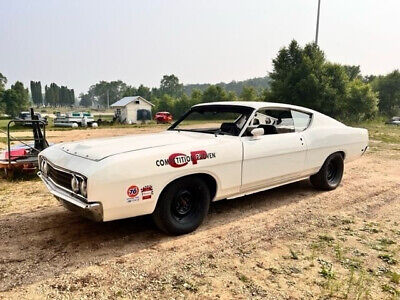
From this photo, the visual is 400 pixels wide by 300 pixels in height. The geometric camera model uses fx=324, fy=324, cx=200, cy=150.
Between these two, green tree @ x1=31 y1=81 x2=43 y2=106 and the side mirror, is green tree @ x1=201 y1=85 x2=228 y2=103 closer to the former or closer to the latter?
the side mirror

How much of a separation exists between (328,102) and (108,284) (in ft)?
88.9

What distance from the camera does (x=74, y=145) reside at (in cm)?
388

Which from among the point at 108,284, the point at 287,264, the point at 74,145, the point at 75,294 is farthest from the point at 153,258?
the point at 74,145

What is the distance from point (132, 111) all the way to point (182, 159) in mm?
38093

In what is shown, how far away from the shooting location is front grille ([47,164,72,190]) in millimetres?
3398

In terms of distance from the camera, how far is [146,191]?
3309 millimetres

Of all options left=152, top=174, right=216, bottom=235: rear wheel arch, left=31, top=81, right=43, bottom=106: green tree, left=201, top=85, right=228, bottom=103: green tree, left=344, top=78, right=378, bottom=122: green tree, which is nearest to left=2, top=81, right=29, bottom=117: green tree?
left=201, top=85, right=228, bottom=103: green tree

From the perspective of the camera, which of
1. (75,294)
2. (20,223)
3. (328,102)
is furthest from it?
(328,102)

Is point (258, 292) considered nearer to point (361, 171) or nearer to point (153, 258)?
point (153, 258)

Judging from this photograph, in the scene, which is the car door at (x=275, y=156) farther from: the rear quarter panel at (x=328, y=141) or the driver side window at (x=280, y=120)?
the rear quarter panel at (x=328, y=141)

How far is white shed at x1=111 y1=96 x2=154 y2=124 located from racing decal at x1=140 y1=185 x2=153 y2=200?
37.1 meters

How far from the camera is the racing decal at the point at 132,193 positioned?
3201 millimetres

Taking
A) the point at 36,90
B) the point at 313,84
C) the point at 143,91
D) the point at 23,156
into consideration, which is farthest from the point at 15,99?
the point at 36,90

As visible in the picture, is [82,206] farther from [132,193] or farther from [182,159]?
[182,159]
